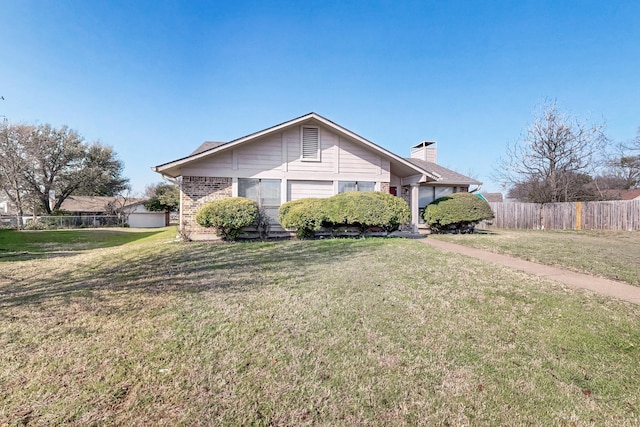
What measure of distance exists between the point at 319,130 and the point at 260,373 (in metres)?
10.9

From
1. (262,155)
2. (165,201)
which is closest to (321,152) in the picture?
(262,155)

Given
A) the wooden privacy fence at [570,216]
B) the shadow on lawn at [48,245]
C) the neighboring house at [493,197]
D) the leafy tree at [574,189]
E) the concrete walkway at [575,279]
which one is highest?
the neighboring house at [493,197]

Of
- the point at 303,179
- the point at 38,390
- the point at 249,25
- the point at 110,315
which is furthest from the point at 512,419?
the point at 249,25

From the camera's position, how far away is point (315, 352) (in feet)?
9.43

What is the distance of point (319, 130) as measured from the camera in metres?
12.2

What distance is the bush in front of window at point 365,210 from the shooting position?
1070 cm

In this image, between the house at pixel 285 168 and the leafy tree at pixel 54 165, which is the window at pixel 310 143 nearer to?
the house at pixel 285 168

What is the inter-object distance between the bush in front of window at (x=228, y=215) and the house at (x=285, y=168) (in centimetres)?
110

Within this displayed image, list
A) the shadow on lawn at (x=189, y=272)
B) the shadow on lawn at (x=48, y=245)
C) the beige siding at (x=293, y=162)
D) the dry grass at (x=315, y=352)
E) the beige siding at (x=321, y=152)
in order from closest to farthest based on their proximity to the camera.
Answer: the dry grass at (x=315, y=352) < the shadow on lawn at (x=189, y=272) < the shadow on lawn at (x=48, y=245) < the beige siding at (x=293, y=162) < the beige siding at (x=321, y=152)

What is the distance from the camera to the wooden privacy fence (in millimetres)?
15531

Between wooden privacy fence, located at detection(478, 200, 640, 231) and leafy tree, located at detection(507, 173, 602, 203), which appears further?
leafy tree, located at detection(507, 173, 602, 203)

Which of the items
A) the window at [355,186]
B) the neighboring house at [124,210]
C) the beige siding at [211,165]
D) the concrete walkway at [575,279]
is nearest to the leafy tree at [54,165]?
the neighboring house at [124,210]

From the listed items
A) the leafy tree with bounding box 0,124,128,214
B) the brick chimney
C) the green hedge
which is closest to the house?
the green hedge

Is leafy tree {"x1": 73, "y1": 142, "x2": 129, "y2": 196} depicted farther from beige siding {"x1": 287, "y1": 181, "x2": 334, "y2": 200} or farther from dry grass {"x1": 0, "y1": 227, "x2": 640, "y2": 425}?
dry grass {"x1": 0, "y1": 227, "x2": 640, "y2": 425}
